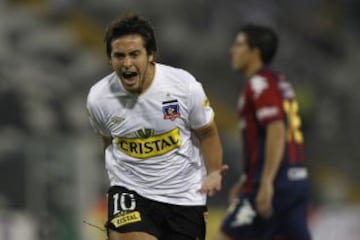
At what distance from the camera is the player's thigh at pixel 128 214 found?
5473 millimetres

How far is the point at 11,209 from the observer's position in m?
11.1

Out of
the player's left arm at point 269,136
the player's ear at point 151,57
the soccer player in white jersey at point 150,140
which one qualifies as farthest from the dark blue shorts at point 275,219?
the player's ear at point 151,57

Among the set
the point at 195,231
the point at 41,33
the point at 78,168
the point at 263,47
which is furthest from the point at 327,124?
the point at 195,231

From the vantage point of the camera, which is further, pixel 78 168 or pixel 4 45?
pixel 4 45

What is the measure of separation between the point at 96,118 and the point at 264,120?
189 cm

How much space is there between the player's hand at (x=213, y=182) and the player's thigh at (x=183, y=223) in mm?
179

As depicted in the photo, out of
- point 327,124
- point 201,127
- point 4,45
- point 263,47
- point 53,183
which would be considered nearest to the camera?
point 201,127

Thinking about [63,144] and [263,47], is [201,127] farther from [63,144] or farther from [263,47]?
[63,144]

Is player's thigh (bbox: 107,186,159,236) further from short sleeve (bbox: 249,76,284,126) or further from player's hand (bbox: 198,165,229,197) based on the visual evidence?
short sleeve (bbox: 249,76,284,126)

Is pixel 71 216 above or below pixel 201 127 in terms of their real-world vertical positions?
below

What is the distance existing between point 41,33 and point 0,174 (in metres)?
4.78

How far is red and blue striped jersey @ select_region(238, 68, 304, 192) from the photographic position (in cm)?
715

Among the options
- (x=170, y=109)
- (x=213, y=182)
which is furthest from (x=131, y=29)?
(x=213, y=182)

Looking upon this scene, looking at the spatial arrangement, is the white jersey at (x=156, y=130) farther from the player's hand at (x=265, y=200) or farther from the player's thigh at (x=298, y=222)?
the player's thigh at (x=298, y=222)
